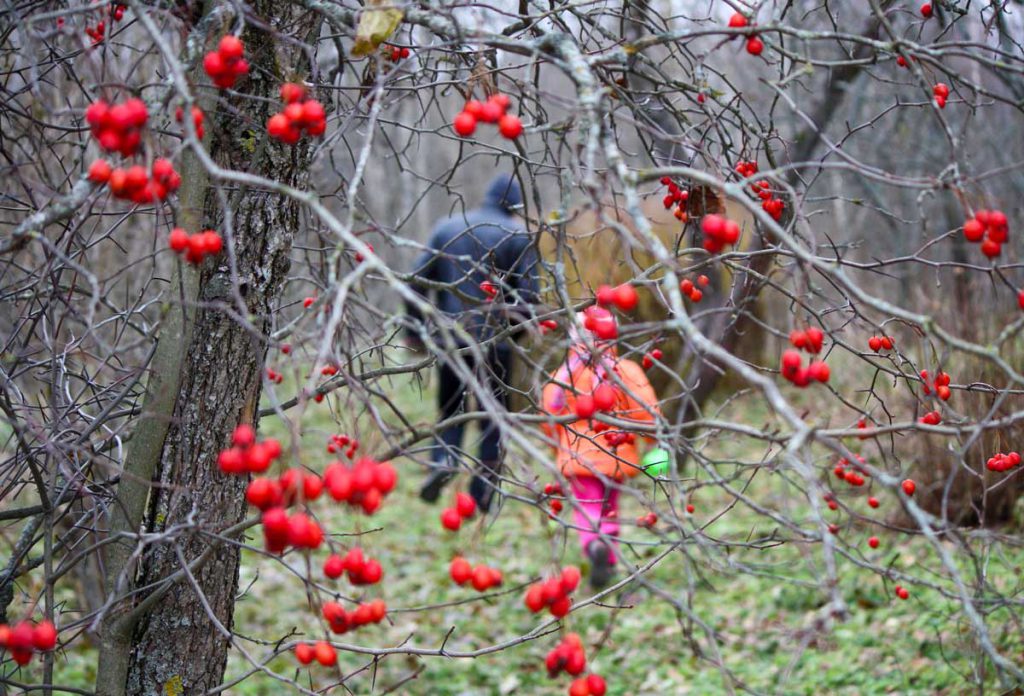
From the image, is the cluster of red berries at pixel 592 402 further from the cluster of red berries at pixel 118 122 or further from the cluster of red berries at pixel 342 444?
the cluster of red berries at pixel 118 122

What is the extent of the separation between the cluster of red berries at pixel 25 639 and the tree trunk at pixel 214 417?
1.94 feet

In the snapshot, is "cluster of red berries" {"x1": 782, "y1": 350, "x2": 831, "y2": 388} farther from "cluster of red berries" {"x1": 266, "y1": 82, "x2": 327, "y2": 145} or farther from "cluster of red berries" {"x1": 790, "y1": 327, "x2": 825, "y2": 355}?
"cluster of red berries" {"x1": 266, "y1": 82, "x2": 327, "y2": 145}

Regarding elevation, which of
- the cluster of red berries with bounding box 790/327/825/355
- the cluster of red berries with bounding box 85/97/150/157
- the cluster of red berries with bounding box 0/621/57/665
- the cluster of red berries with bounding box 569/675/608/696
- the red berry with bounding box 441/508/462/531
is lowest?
the cluster of red berries with bounding box 569/675/608/696

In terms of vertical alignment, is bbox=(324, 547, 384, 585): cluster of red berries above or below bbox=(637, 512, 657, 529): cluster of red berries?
below

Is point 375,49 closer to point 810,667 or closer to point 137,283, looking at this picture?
point 810,667

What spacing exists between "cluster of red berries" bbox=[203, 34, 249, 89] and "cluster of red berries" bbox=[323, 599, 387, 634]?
0.95m

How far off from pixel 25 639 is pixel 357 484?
77cm

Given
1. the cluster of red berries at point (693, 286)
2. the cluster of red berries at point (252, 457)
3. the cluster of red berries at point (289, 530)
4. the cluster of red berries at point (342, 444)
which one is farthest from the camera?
the cluster of red berries at point (693, 286)

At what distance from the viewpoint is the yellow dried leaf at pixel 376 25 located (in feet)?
5.69

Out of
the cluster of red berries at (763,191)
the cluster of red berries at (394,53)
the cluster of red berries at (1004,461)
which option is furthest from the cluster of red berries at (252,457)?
the cluster of red berries at (1004,461)

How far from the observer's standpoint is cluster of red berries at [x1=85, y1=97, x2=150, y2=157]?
1.47 meters

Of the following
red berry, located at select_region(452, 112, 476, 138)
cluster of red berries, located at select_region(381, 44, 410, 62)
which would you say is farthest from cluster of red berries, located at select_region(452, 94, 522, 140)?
cluster of red berries, located at select_region(381, 44, 410, 62)

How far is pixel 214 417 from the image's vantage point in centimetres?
236

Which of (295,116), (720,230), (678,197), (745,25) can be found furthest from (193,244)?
(678,197)
